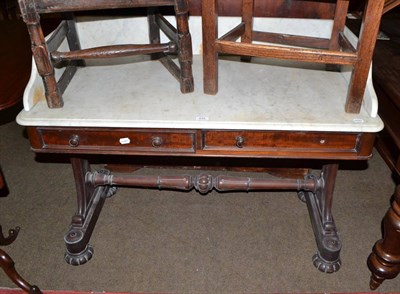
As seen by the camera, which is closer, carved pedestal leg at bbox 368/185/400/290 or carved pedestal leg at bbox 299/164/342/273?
carved pedestal leg at bbox 368/185/400/290

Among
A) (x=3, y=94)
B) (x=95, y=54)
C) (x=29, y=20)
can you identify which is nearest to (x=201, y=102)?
(x=95, y=54)

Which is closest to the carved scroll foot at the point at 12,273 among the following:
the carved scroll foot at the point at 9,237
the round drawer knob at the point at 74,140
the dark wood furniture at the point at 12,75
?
the dark wood furniture at the point at 12,75

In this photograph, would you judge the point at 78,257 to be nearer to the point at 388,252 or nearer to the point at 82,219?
the point at 82,219

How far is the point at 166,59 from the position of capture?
1836 mm

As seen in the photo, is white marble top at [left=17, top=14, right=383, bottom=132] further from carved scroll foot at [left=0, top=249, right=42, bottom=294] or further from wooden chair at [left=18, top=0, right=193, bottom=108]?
carved scroll foot at [left=0, top=249, right=42, bottom=294]

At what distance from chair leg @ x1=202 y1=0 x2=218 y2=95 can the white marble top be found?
54 millimetres

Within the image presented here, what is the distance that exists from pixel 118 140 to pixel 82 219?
2.21 feet

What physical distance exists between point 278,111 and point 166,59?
1.89ft

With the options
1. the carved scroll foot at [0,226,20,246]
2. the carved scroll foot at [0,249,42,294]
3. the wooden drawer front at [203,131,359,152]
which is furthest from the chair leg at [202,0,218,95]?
the carved scroll foot at [0,226,20,246]

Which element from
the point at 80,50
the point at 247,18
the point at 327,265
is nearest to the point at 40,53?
the point at 80,50

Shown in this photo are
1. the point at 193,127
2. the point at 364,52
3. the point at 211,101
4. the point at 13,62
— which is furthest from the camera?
the point at 13,62

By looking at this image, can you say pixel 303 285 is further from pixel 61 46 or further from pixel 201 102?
pixel 61 46

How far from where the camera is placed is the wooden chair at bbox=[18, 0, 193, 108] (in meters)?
1.42

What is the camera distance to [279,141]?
5.17 feet
